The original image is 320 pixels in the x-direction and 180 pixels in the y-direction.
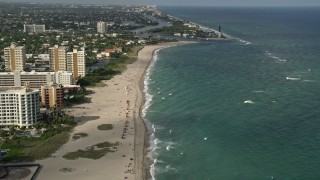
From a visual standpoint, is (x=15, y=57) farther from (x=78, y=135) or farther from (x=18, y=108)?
(x=78, y=135)

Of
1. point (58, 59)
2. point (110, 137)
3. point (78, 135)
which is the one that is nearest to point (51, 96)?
point (78, 135)

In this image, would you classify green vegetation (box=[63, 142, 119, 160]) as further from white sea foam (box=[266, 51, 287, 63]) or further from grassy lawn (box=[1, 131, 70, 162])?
→ white sea foam (box=[266, 51, 287, 63])

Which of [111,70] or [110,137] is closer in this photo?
[110,137]

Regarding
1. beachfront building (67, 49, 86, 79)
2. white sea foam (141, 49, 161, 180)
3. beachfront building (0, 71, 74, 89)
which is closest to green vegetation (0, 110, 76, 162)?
white sea foam (141, 49, 161, 180)

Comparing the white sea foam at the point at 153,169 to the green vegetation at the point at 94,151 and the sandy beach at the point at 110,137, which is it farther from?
the green vegetation at the point at 94,151

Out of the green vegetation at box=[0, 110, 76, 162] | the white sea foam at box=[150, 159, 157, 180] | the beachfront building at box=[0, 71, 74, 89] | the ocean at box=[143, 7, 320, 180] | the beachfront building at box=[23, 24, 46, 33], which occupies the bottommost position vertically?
the white sea foam at box=[150, 159, 157, 180]

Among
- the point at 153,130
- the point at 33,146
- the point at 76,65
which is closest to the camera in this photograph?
the point at 33,146

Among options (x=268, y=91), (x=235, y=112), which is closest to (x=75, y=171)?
(x=235, y=112)
